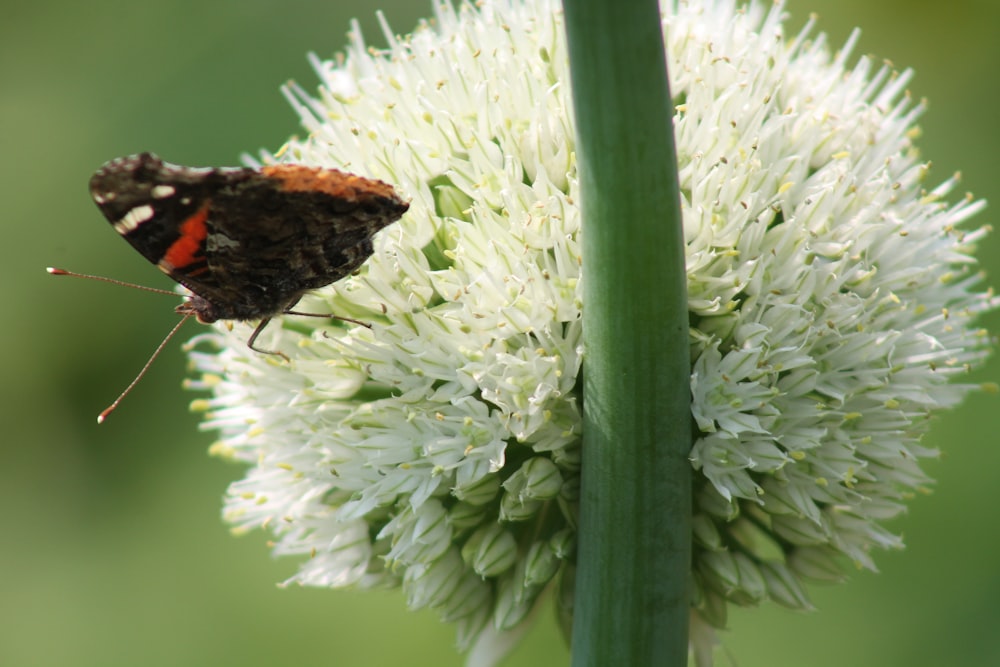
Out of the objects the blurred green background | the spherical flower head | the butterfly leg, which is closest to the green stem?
the spherical flower head

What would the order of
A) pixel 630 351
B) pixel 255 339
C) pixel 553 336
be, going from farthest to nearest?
pixel 255 339 < pixel 553 336 < pixel 630 351

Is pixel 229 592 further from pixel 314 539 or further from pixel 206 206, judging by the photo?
pixel 206 206

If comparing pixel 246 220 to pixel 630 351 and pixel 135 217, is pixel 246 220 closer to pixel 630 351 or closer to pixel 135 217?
pixel 135 217

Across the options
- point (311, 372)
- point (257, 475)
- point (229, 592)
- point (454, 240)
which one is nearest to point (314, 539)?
point (257, 475)

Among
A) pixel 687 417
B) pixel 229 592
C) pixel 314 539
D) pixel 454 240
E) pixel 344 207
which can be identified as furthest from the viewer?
pixel 229 592

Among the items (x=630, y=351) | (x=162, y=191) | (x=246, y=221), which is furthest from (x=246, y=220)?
(x=630, y=351)
